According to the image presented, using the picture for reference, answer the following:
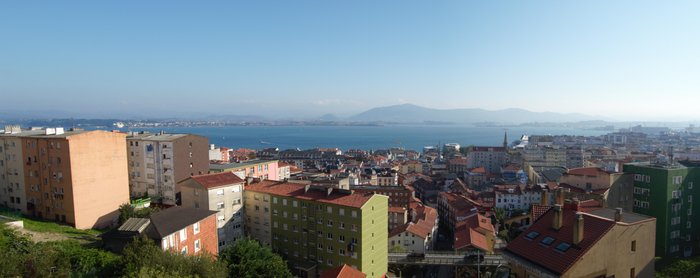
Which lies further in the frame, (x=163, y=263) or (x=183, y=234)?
(x=183, y=234)

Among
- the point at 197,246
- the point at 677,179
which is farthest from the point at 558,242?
the point at 677,179

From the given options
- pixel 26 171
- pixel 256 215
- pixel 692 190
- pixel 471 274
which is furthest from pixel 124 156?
pixel 692 190

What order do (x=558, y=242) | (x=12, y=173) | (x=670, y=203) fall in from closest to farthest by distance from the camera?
(x=558, y=242), (x=12, y=173), (x=670, y=203)

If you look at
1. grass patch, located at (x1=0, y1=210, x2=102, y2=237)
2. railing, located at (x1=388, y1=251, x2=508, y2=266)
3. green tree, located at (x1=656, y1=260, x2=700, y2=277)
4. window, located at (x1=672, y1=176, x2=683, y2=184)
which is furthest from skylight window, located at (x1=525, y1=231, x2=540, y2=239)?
grass patch, located at (x1=0, y1=210, x2=102, y2=237)

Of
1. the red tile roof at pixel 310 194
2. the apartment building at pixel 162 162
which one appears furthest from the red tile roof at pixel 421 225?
the apartment building at pixel 162 162

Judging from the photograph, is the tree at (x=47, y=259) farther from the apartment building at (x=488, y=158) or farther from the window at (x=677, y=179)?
the apartment building at (x=488, y=158)

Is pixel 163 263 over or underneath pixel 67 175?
underneath

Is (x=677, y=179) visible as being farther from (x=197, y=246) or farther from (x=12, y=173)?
(x=12, y=173)
